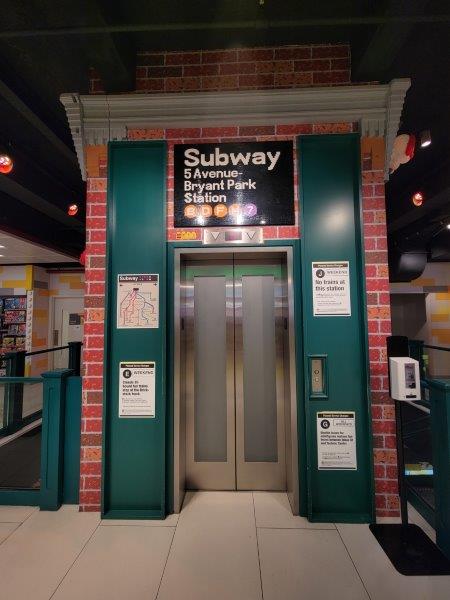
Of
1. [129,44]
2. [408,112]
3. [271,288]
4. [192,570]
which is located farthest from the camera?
[408,112]

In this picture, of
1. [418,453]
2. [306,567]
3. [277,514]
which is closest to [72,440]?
[277,514]

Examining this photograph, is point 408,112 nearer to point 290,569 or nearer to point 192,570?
point 290,569

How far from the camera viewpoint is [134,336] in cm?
263

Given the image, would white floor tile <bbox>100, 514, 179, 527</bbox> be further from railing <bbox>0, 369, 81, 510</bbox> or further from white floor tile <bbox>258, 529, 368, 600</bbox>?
white floor tile <bbox>258, 529, 368, 600</bbox>

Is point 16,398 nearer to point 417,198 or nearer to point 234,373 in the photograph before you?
point 234,373

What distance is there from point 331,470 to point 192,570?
1.22m

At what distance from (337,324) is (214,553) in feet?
6.04

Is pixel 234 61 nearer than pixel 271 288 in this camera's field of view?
Yes

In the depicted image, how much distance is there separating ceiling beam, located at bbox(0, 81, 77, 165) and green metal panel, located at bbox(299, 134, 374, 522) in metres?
2.90

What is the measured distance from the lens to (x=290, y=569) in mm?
1959

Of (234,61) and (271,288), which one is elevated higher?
(234,61)

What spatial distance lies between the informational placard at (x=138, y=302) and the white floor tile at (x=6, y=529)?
1674 millimetres

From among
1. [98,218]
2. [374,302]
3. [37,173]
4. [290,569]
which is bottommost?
[290,569]

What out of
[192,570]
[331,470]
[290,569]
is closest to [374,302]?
[331,470]
